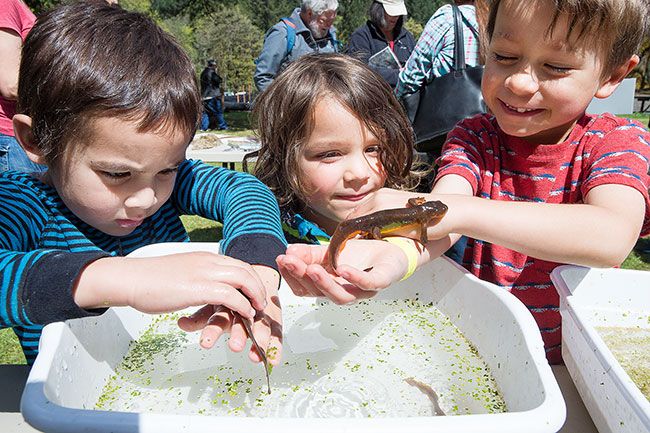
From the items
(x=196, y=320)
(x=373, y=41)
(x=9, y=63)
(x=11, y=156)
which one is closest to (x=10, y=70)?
(x=9, y=63)

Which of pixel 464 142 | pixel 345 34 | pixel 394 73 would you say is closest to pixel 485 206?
pixel 464 142

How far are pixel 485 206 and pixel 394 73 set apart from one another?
14.4ft

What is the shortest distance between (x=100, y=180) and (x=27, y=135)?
299 mm

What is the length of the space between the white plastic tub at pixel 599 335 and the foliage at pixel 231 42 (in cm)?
3165

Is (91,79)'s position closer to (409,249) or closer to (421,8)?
(409,249)

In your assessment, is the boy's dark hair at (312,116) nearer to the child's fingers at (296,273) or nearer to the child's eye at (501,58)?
the child's eye at (501,58)

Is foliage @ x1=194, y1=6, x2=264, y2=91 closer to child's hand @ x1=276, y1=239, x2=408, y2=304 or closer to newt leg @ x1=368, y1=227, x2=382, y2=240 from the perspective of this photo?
newt leg @ x1=368, y1=227, x2=382, y2=240

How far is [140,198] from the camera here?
4.79 feet

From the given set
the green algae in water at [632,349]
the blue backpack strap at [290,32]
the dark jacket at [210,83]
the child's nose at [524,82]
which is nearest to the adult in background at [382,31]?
the blue backpack strap at [290,32]

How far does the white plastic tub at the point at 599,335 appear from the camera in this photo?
2.90 ft

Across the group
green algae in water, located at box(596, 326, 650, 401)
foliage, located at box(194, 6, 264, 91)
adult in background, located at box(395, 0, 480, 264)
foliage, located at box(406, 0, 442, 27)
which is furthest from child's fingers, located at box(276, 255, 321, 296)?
foliage, located at box(406, 0, 442, 27)

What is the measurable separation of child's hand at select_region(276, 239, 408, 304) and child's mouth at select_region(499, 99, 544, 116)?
1.98ft

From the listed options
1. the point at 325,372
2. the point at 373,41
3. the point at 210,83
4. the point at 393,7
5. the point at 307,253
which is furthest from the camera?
the point at 210,83

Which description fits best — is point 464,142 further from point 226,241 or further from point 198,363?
point 198,363
